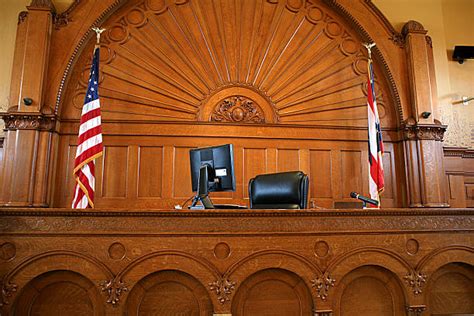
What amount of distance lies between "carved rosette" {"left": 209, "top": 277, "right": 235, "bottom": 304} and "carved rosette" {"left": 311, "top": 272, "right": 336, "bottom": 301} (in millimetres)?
463

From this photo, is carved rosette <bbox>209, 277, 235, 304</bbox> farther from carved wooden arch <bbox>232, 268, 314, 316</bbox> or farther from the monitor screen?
the monitor screen

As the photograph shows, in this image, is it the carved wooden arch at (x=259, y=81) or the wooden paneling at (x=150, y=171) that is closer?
the wooden paneling at (x=150, y=171)

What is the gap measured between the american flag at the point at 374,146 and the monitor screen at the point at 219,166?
2.06 m

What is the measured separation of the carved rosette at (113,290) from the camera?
6.68 feet

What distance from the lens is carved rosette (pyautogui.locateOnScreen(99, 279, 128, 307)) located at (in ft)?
6.68

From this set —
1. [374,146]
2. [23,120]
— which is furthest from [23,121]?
[374,146]

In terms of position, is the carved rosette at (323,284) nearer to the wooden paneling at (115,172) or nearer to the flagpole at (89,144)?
the flagpole at (89,144)

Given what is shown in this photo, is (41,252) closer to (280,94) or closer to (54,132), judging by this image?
(54,132)

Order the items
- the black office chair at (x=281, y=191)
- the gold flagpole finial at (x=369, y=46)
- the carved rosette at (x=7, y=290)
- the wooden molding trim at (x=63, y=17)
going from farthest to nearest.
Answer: the gold flagpole finial at (x=369, y=46)
the wooden molding trim at (x=63, y=17)
the black office chair at (x=281, y=191)
the carved rosette at (x=7, y=290)

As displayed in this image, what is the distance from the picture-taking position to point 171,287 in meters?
2.14

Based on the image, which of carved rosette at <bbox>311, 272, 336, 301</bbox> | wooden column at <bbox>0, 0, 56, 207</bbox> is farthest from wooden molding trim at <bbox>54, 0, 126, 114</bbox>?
carved rosette at <bbox>311, 272, 336, 301</bbox>

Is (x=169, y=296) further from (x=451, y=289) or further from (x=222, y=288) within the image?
(x=451, y=289)

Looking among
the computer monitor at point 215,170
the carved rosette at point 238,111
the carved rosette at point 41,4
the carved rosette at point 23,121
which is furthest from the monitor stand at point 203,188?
the carved rosette at point 41,4

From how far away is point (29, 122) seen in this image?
13.9ft
